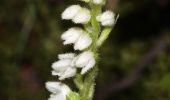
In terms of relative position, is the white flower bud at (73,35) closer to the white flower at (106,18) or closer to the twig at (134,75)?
the white flower at (106,18)

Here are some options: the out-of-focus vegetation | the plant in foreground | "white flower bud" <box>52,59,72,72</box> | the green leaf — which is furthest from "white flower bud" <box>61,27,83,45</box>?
the out-of-focus vegetation

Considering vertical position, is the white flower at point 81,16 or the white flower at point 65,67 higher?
the white flower at point 81,16

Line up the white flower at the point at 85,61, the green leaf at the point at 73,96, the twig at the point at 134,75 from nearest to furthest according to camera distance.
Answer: the white flower at the point at 85,61 < the green leaf at the point at 73,96 < the twig at the point at 134,75

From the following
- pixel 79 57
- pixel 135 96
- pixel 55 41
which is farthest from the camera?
pixel 55 41

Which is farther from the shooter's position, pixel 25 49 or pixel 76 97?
pixel 25 49

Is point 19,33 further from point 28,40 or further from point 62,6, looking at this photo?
point 62,6

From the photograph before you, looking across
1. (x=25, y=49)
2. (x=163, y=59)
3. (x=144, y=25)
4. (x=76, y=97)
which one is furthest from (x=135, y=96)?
(x=76, y=97)

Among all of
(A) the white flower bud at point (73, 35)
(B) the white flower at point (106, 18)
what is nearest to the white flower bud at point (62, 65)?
(A) the white flower bud at point (73, 35)

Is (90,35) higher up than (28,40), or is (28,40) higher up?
(28,40)
